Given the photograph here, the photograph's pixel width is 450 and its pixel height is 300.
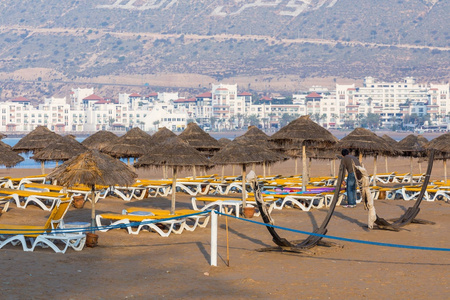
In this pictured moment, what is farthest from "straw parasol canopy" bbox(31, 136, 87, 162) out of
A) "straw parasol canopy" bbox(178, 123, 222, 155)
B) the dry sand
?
the dry sand

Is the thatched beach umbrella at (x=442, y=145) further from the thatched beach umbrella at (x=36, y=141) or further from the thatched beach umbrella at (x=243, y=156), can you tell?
the thatched beach umbrella at (x=36, y=141)

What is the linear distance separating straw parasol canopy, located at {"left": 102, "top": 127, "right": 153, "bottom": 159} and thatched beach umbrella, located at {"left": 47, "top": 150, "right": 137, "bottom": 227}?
790 centimetres

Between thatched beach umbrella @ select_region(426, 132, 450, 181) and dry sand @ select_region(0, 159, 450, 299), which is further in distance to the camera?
thatched beach umbrella @ select_region(426, 132, 450, 181)

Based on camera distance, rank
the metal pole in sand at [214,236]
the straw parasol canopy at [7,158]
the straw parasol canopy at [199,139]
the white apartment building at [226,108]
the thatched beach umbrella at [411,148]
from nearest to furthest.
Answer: the metal pole in sand at [214,236] → the straw parasol canopy at [7,158] → the straw parasol canopy at [199,139] → the thatched beach umbrella at [411,148] → the white apartment building at [226,108]

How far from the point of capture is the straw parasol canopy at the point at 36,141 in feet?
68.1

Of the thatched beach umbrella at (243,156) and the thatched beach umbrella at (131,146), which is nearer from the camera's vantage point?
the thatched beach umbrella at (243,156)

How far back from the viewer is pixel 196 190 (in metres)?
19.2

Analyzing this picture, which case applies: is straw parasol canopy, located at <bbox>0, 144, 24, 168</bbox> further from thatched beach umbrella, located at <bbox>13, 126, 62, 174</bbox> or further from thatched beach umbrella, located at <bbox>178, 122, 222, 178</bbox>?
thatched beach umbrella, located at <bbox>178, 122, 222, 178</bbox>

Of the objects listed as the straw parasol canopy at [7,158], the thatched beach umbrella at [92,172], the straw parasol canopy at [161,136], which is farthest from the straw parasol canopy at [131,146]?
the thatched beach umbrella at [92,172]

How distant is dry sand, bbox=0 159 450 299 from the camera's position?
756cm

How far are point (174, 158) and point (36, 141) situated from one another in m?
9.64

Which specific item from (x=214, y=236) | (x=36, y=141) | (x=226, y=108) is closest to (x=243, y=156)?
(x=214, y=236)

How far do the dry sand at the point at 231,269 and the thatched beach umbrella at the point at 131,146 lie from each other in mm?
7979

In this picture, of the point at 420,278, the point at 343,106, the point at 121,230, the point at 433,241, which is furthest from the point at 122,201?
the point at 343,106
